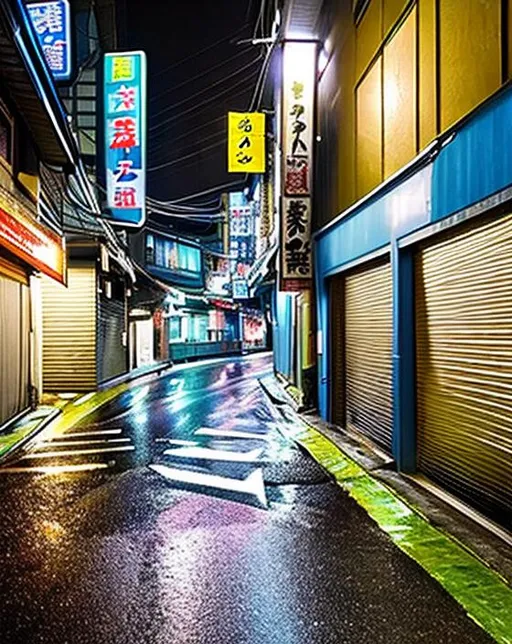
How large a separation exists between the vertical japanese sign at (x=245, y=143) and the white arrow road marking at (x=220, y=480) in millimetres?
16316

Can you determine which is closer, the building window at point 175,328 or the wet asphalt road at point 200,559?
the wet asphalt road at point 200,559

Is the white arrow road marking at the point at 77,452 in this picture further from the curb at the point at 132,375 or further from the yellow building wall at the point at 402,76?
the curb at the point at 132,375

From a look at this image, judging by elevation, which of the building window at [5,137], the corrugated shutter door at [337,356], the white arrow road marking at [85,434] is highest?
the building window at [5,137]

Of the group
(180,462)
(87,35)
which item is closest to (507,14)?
(180,462)

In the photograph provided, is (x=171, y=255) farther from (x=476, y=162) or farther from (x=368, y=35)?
(x=476, y=162)

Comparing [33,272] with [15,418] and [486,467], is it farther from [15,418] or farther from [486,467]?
[486,467]

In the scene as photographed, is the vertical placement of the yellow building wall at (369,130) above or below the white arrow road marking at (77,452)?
above

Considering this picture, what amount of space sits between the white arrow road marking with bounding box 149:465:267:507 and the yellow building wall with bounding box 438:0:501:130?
4.87m

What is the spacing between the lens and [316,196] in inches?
607

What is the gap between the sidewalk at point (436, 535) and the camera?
443 cm

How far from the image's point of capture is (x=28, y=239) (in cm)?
1123

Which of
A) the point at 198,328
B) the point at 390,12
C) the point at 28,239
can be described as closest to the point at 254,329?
the point at 198,328

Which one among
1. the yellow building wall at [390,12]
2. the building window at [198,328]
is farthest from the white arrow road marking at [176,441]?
the building window at [198,328]

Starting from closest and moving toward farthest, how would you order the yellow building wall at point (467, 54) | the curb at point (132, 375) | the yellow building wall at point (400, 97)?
1. the yellow building wall at point (467, 54)
2. the yellow building wall at point (400, 97)
3. the curb at point (132, 375)
